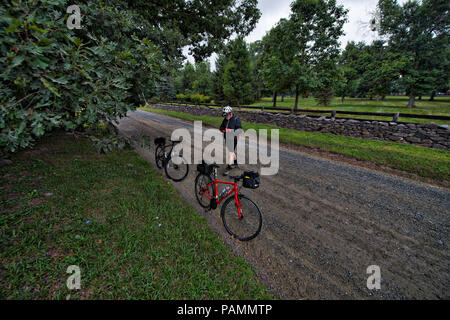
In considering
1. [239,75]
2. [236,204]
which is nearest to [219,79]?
[239,75]

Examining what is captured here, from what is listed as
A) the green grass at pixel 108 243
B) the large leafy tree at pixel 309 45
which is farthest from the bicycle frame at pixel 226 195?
the large leafy tree at pixel 309 45

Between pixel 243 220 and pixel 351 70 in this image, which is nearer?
pixel 243 220

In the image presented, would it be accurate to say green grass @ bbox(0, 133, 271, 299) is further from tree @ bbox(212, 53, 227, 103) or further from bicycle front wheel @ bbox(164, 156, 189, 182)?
tree @ bbox(212, 53, 227, 103)

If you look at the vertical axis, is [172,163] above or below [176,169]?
above

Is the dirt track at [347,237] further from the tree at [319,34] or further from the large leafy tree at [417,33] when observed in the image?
the large leafy tree at [417,33]

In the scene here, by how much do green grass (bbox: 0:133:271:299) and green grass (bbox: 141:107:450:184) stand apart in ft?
22.4

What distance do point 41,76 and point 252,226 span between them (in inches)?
162

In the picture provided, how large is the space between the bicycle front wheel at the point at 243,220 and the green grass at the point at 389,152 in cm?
588

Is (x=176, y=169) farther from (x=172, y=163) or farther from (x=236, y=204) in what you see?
(x=236, y=204)

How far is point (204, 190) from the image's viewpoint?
4.20 meters

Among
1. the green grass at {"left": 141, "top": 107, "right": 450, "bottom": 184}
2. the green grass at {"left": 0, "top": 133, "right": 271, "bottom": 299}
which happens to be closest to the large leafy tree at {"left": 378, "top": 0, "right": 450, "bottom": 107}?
the green grass at {"left": 141, "top": 107, "right": 450, "bottom": 184}

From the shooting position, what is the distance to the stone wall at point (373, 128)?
7.33 meters

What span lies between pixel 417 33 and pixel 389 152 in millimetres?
27361

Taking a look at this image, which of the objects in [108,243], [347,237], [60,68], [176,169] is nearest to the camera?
[60,68]
